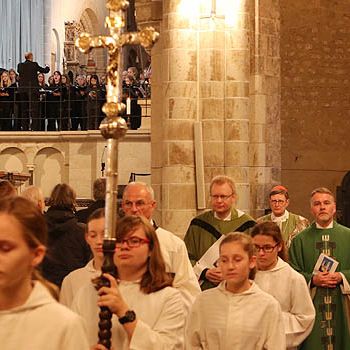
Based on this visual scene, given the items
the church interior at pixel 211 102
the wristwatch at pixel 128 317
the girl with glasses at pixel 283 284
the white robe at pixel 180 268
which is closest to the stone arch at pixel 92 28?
the church interior at pixel 211 102

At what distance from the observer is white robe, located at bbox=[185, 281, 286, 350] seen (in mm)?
5641

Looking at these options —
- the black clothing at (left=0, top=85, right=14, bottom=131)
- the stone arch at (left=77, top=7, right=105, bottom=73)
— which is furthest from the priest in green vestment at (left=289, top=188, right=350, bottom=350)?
the stone arch at (left=77, top=7, right=105, bottom=73)

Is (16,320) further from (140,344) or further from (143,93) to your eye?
(143,93)

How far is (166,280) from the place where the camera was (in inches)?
196

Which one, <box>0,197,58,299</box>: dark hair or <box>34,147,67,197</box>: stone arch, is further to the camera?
<box>34,147,67,197</box>: stone arch

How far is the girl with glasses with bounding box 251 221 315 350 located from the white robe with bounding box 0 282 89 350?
359 cm

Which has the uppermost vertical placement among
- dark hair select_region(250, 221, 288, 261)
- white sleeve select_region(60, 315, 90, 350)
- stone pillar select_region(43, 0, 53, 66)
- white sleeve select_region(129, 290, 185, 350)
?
stone pillar select_region(43, 0, 53, 66)

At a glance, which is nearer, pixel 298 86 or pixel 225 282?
pixel 225 282

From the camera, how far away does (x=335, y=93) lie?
1800 cm

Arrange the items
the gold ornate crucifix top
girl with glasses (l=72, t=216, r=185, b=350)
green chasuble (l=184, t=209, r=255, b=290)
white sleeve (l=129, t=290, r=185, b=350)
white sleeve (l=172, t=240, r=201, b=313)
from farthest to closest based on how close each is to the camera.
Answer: green chasuble (l=184, t=209, r=255, b=290), white sleeve (l=172, t=240, r=201, b=313), girl with glasses (l=72, t=216, r=185, b=350), white sleeve (l=129, t=290, r=185, b=350), the gold ornate crucifix top

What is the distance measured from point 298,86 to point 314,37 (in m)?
0.86

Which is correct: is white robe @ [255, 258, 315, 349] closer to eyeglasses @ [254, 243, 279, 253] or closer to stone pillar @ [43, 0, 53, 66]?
eyeglasses @ [254, 243, 279, 253]

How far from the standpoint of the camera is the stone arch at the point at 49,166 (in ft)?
63.0

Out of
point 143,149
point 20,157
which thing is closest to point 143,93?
point 143,149
